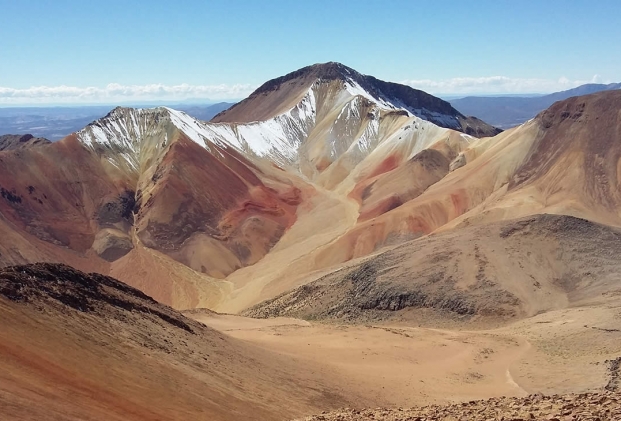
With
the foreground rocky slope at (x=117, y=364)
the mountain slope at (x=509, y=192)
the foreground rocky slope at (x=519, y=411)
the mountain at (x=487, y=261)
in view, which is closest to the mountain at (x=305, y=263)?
the foreground rocky slope at (x=117, y=364)

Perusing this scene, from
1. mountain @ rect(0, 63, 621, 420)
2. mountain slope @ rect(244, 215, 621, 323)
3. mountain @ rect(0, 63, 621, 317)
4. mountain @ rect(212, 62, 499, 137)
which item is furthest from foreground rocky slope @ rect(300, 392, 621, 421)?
mountain @ rect(212, 62, 499, 137)

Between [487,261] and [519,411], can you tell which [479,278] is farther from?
[519,411]

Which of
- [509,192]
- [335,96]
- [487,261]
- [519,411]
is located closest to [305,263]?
[487,261]

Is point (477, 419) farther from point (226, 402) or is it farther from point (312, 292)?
point (312, 292)

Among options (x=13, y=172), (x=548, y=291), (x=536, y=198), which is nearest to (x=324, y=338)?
(x=548, y=291)

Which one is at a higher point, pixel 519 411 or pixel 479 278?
pixel 519 411

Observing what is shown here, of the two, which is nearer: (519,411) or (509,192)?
(519,411)

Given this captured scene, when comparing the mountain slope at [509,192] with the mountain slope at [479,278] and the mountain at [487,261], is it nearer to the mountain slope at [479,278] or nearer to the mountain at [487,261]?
the mountain at [487,261]

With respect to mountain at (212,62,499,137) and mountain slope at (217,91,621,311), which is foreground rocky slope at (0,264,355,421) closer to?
mountain slope at (217,91,621,311)

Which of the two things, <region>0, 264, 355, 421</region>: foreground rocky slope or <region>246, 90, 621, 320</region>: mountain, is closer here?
<region>0, 264, 355, 421</region>: foreground rocky slope
